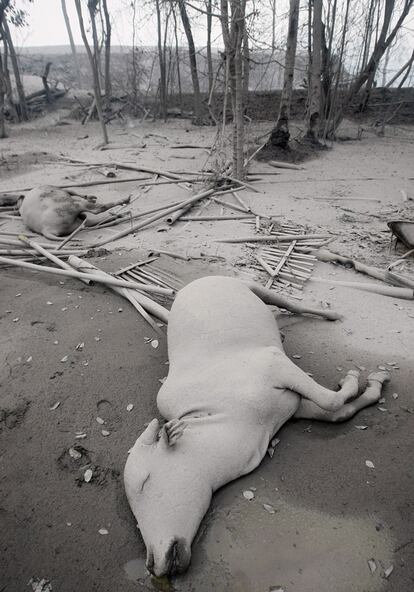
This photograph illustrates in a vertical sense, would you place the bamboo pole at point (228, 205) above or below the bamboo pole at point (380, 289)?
above

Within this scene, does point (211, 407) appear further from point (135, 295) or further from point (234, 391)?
point (135, 295)

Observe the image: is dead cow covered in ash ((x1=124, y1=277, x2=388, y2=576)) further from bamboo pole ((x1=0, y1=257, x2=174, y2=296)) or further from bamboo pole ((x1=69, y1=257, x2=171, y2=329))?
bamboo pole ((x1=0, y1=257, x2=174, y2=296))

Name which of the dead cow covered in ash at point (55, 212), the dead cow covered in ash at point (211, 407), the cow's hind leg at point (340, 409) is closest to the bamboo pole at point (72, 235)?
the dead cow covered in ash at point (55, 212)

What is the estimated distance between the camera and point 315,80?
9.85 metres

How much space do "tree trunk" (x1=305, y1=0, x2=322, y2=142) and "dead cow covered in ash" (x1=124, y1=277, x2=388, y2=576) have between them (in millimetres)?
8519

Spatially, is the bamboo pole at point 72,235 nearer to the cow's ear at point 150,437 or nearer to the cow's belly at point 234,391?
the cow's belly at point 234,391

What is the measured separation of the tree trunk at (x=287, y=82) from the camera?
8777 millimetres

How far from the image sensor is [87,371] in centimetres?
306

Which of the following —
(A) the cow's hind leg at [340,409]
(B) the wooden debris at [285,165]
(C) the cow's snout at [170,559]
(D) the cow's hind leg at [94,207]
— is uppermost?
(B) the wooden debris at [285,165]

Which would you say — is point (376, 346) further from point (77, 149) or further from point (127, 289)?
point (77, 149)

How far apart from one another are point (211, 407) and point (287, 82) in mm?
8865

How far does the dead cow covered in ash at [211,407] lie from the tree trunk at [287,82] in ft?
24.3

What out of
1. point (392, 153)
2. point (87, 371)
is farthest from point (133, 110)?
point (87, 371)

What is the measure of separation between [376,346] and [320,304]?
A: 27.7 inches
